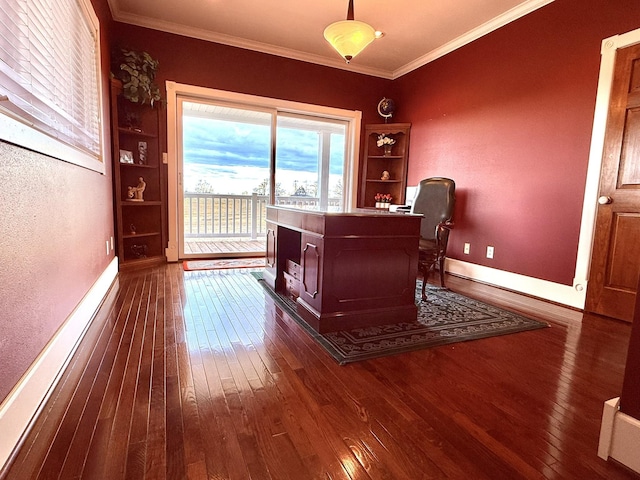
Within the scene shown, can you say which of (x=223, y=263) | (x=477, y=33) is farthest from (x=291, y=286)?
(x=477, y=33)

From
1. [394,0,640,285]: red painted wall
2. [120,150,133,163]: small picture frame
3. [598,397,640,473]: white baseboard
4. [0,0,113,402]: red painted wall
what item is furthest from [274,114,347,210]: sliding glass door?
[598,397,640,473]: white baseboard

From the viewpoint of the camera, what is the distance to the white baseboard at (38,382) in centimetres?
105

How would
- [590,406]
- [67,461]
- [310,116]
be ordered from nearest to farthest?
[67,461] < [590,406] < [310,116]

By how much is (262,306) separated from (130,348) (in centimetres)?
98

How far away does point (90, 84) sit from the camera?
264cm

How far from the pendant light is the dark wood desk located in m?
1.47

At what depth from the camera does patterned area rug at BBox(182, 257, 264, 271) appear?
13.0ft

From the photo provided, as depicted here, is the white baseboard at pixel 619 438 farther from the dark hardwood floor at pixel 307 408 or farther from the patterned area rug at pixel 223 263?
the patterned area rug at pixel 223 263

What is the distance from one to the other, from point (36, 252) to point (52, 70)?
102cm

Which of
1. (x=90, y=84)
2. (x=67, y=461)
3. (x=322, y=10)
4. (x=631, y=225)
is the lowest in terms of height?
(x=67, y=461)

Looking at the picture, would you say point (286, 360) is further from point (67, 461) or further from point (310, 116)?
point (310, 116)

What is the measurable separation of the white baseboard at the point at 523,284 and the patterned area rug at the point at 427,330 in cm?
66

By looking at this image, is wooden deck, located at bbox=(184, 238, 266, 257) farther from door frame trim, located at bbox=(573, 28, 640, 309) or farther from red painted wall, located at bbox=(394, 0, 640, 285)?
door frame trim, located at bbox=(573, 28, 640, 309)

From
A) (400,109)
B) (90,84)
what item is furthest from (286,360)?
(400,109)
